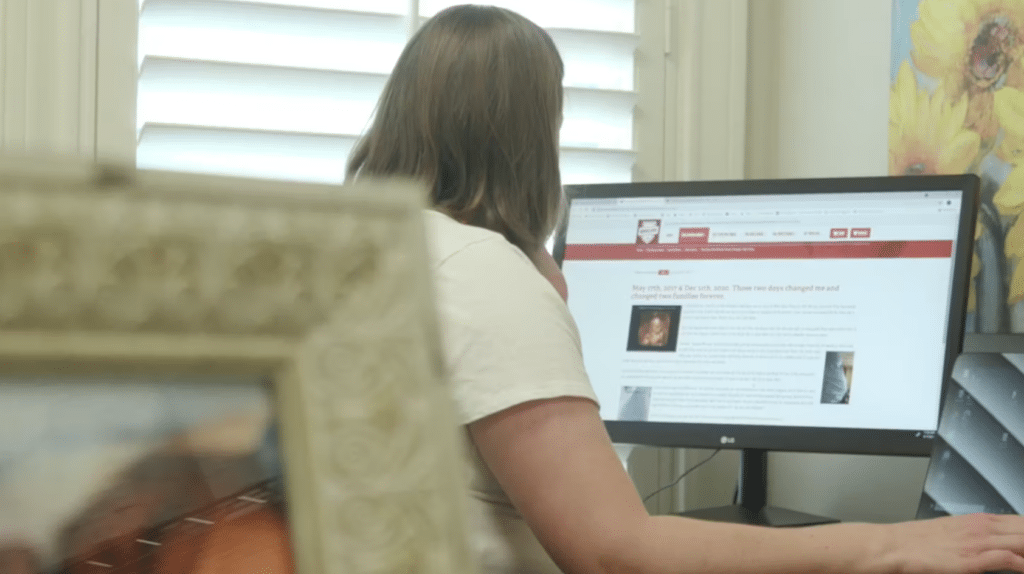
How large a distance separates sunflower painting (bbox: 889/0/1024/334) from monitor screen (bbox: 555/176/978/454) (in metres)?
0.05

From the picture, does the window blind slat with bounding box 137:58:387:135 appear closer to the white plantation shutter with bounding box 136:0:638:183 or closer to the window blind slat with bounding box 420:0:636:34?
the white plantation shutter with bounding box 136:0:638:183

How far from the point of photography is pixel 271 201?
0.89 feet

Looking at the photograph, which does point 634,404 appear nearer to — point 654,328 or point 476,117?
point 654,328

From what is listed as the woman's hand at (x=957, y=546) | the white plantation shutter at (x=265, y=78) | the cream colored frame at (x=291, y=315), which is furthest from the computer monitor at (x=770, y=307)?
the cream colored frame at (x=291, y=315)

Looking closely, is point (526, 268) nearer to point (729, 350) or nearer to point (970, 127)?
point (729, 350)

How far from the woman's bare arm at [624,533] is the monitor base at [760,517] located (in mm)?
559

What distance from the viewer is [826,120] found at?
5.60ft

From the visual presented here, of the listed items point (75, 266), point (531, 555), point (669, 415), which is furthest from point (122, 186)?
point (669, 415)

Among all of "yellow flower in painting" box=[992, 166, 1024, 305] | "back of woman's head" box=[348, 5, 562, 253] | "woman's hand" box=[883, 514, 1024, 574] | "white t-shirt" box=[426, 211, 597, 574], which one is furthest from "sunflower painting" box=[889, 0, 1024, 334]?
"white t-shirt" box=[426, 211, 597, 574]

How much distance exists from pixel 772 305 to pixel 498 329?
722mm

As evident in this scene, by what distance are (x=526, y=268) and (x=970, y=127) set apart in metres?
0.82

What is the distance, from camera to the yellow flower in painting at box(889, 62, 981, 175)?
4.58 feet

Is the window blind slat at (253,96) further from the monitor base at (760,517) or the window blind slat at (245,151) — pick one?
the monitor base at (760,517)

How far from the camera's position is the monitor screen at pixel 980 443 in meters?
1.03
